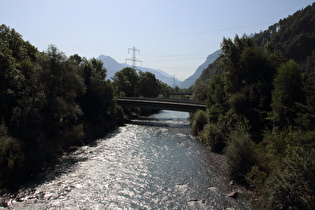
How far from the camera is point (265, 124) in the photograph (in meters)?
25.8

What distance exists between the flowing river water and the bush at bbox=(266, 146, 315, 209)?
2584 millimetres

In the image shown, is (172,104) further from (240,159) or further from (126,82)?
(126,82)

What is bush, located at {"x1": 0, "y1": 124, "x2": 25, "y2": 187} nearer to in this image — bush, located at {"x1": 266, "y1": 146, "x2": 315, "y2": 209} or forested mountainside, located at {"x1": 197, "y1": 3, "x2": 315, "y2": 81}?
bush, located at {"x1": 266, "y1": 146, "x2": 315, "y2": 209}

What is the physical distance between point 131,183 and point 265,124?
58.7 feet

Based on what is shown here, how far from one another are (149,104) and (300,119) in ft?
133

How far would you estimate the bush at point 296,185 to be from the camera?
1116 cm

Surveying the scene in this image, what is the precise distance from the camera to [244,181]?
57.2 feet

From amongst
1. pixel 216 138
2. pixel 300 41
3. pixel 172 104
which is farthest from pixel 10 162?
pixel 300 41

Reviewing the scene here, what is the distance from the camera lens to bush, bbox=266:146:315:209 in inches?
440

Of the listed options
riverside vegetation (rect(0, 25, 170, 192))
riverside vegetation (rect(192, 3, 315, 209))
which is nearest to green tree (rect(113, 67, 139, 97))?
riverside vegetation (rect(0, 25, 170, 192))

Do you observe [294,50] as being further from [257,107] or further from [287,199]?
[287,199]

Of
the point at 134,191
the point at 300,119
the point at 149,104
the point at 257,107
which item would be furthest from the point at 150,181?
the point at 149,104

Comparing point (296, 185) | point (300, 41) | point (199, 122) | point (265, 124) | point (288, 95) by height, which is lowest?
point (296, 185)

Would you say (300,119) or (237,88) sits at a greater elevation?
(237,88)
